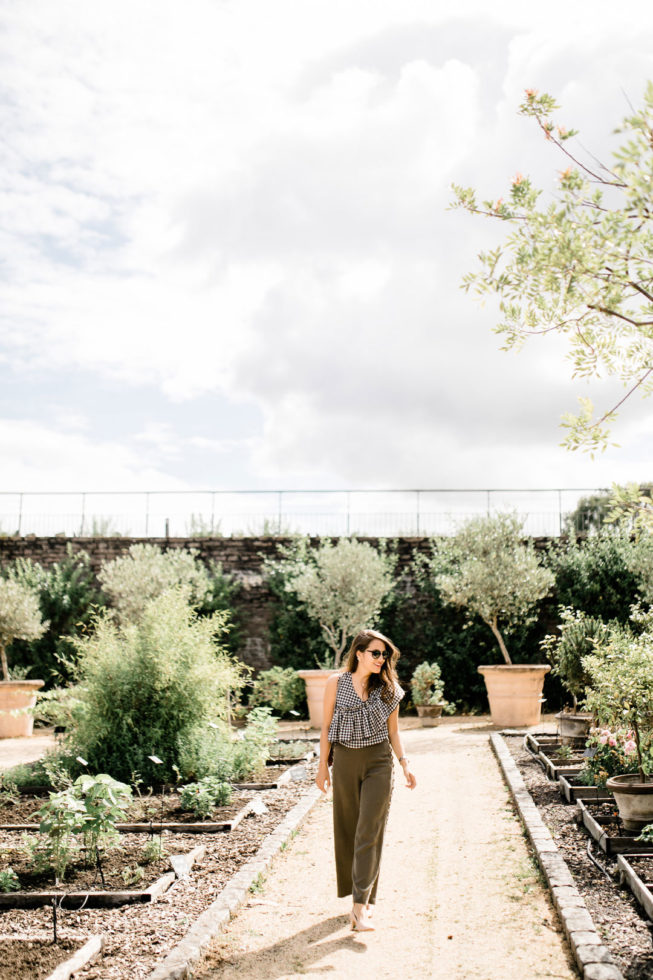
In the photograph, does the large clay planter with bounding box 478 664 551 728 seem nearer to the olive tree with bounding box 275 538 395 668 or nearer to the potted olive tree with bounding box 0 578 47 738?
the olive tree with bounding box 275 538 395 668

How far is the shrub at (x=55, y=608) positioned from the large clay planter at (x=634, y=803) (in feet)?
41.4

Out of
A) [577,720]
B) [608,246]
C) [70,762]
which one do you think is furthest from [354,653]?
[577,720]

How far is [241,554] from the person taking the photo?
1852 centimetres

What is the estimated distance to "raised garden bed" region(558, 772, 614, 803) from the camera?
6.83 m

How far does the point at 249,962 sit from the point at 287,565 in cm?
1351

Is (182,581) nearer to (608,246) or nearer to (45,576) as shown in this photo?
(45,576)

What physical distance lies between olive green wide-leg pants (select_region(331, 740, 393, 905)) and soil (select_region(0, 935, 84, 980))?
133 centimetres

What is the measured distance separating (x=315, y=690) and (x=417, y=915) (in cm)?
952

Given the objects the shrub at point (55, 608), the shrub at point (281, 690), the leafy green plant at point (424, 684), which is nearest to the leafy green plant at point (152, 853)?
the shrub at point (281, 690)

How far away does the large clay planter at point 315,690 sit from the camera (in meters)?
13.8

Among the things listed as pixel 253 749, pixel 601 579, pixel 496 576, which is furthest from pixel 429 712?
pixel 253 749

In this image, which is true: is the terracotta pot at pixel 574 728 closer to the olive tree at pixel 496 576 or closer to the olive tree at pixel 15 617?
the olive tree at pixel 496 576

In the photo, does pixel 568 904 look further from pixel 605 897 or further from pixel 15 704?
pixel 15 704

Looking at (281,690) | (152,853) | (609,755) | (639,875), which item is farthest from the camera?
(281,690)
